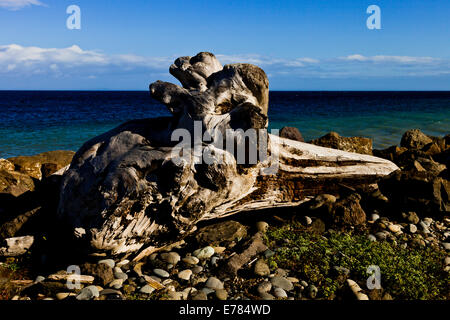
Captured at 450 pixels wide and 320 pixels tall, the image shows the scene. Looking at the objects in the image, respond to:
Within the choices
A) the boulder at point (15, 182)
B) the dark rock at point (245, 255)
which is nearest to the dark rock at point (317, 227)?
the dark rock at point (245, 255)

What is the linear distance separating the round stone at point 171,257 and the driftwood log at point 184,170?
0.64 feet

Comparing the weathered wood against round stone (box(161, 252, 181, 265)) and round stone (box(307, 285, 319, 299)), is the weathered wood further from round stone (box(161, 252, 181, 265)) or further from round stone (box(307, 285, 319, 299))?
round stone (box(307, 285, 319, 299))

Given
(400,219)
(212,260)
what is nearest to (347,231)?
(400,219)

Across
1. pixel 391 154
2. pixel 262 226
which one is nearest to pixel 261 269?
pixel 262 226

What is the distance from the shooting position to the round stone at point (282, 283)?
399 centimetres

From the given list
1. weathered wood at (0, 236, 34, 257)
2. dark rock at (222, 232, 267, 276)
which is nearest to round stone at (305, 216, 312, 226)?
dark rock at (222, 232, 267, 276)

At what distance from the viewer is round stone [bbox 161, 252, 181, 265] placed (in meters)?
4.58

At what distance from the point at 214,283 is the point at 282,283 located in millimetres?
831

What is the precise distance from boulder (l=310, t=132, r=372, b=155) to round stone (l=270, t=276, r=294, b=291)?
5035mm

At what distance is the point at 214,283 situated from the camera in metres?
4.04

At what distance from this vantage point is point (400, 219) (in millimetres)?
5832
